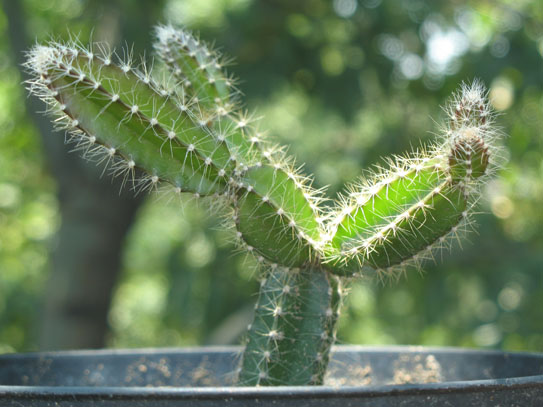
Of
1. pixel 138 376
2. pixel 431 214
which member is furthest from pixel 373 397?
pixel 138 376

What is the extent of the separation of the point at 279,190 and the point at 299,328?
0.19 metres

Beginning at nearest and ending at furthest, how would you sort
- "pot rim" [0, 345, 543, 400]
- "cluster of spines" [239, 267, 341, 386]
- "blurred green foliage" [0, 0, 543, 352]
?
"pot rim" [0, 345, 543, 400] < "cluster of spines" [239, 267, 341, 386] < "blurred green foliage" [0, 0, 543, 352]

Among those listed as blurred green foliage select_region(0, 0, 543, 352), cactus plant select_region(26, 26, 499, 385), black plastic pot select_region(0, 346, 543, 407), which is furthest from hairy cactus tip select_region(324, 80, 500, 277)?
blurred green foliage select_region(0, 0, 543, 352)

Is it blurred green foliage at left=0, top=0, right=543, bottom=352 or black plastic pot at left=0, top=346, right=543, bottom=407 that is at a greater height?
blurred green foliage at left=0, top=0, right=543, bottom=352

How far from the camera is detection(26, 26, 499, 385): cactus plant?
77 cm

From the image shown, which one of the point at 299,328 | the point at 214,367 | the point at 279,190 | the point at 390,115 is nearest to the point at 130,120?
the point at 279,190

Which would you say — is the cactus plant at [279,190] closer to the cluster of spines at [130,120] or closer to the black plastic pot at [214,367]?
the cluster of spines at [130,120]

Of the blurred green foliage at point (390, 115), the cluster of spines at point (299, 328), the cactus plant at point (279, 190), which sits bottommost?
the cluster of spines at point (299, 328)

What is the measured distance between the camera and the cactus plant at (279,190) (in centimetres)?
77

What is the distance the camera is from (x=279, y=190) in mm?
853

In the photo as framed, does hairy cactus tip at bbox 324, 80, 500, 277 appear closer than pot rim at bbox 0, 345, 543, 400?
No

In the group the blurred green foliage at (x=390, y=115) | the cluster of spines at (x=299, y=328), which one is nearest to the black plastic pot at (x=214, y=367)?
the cluster of spines at (x=299, y=328)

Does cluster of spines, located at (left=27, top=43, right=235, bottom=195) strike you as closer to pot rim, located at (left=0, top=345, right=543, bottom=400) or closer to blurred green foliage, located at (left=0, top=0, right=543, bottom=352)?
pot rim, located at (left=0, top=345, right=543, bottom=400)

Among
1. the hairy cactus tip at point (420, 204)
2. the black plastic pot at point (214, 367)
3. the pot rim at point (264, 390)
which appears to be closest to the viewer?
the pot rim at point (264, 390)
